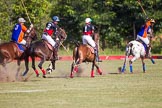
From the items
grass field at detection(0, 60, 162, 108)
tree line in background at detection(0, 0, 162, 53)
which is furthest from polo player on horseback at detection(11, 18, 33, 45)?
tree line in background at detection(0, 0, 162, 53)

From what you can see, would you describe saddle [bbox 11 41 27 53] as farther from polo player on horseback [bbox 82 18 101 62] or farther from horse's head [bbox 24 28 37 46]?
polo player on horseback [bbox 82 18 101 62]

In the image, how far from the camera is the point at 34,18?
6150 cm

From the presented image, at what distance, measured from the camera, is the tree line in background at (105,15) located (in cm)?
6038

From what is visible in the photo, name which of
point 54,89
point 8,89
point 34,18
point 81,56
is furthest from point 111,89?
point 34,18

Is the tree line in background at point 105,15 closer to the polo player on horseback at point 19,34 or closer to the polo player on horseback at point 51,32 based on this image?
the polo player on horseback at point 51,32

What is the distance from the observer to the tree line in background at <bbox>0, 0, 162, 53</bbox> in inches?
2377

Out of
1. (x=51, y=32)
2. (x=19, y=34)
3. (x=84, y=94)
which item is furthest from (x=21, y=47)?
(x=84, y=94)

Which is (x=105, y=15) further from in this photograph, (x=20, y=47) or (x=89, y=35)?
(x=20, y=47)

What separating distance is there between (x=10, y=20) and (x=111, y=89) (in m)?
45.6

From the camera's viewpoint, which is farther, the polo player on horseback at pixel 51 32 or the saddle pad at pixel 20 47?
the polo player on horseback at pixel 51 32

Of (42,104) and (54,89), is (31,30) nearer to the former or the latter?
(54,89)

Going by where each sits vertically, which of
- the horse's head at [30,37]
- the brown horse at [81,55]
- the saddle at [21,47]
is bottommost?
the brown horse at [81,55]

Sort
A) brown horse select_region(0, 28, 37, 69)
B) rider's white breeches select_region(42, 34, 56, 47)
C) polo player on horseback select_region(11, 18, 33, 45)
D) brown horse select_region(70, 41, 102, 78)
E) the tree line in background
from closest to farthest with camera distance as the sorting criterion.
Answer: brown horse select_region(0, 28, 37, 69), brown horse select_region(70, 41, 102, 78), polo player on horseback select_region(11, 18, 33, 45), rider's white breeches select_region(42, 34, 56, 47), the tree line in background

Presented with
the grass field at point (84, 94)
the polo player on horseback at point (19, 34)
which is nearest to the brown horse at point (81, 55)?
the polo player on horseback at point (19, 34)
